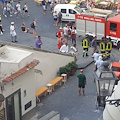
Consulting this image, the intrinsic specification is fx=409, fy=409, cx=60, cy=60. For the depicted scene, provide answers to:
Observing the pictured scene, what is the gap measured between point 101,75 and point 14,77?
503cm

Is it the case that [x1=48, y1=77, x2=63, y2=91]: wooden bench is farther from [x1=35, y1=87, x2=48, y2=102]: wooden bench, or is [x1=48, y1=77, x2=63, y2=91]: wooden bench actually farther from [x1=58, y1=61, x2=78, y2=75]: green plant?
[x1=58, y1=61, x2=78, y2=75]: green plant

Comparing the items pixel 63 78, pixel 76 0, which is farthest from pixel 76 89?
pixel 76 0

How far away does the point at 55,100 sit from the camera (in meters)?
18.9

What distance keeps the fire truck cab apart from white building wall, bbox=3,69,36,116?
35.3ft

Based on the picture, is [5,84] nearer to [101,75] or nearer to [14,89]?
[14,89]

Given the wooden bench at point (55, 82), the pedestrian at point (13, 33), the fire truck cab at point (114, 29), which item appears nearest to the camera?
the wooden bench at point (55, 82)

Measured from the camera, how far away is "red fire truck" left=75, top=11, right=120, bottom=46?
26.4 meters

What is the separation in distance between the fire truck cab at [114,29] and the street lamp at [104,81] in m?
15.6

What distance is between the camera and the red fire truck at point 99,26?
26.4 meters

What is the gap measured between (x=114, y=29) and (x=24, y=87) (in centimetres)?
1181

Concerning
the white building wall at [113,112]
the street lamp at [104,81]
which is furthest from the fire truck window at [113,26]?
the white building wall at [113,112]

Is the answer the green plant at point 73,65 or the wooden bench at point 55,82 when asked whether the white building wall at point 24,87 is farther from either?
the green plant at point 73,65

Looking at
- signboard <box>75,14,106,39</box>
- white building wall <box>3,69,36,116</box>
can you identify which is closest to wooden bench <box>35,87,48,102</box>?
white building wall <box>3,69,36,116</box>

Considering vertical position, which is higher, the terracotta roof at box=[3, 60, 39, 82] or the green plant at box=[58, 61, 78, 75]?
the terracotta roof at box=[3, 60, 39, 82]
